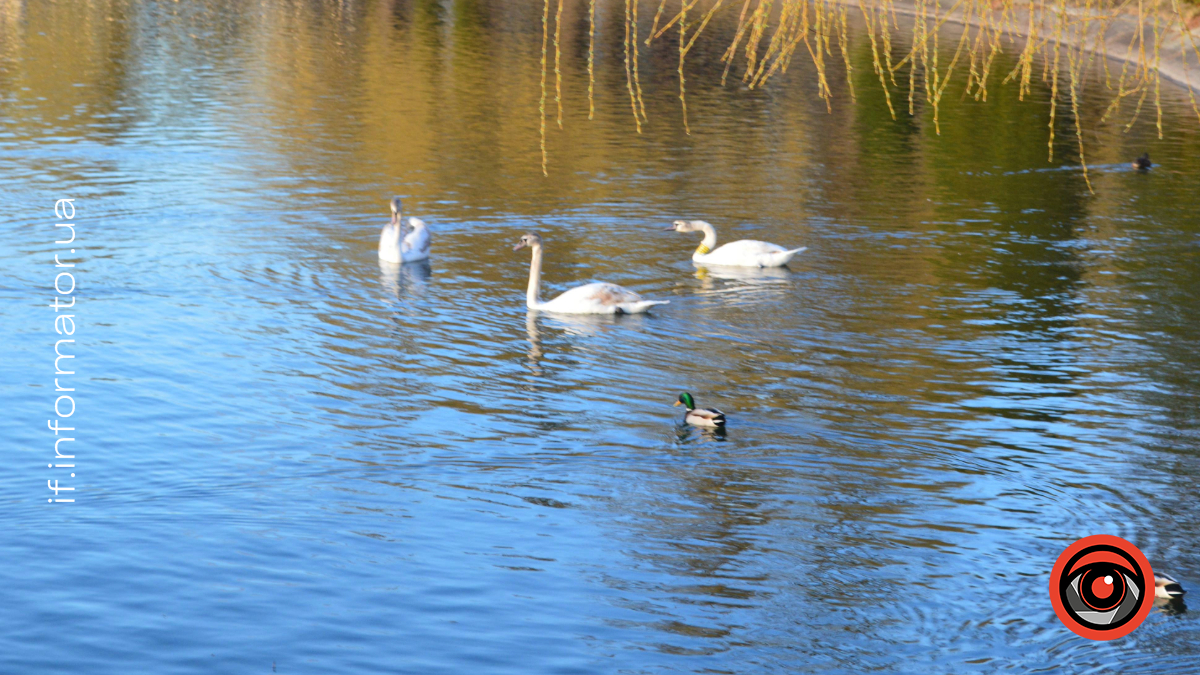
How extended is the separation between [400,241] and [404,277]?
90 cm

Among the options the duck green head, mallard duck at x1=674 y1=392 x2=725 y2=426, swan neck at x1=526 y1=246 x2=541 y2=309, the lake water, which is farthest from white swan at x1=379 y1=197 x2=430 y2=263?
mallard duck at x1=674 y1=392 x2=725 y2=426

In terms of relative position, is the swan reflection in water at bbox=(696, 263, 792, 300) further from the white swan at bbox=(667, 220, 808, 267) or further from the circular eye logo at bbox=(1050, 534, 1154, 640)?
the circular eye logo at bbox=(1050, 534, 1154, 640)

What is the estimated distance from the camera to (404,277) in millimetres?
23469

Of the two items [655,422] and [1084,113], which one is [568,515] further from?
[1084,113]

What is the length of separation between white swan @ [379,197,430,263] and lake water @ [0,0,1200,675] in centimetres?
52

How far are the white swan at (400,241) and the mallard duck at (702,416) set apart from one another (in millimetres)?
9476

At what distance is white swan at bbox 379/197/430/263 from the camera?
2402 centimetres

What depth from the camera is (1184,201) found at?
31.7 m

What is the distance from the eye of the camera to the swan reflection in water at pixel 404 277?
22.7m

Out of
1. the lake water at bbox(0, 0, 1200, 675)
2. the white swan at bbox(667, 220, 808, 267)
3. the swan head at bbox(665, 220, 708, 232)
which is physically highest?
the swan head at bbox(665, 220, 708, 232)

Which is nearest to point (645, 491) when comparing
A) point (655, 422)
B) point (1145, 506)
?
point (655, 422)

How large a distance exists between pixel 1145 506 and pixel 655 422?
18.8 ft

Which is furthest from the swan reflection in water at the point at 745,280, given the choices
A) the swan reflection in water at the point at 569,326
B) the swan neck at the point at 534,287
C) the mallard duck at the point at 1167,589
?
the mallard duck at the point at 1167,589

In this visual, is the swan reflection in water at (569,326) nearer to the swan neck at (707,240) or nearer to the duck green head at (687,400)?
the duck green head at (687,400)
